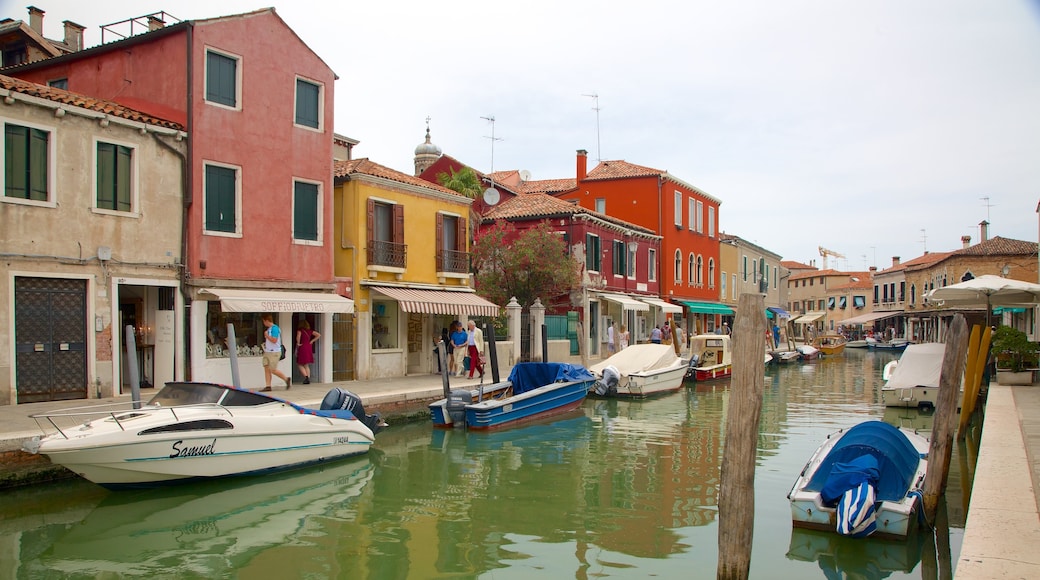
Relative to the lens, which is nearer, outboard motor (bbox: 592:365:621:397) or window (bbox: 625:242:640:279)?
outboard motor (bbox: 592:365:621:397)

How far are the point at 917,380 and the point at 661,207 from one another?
1902cm

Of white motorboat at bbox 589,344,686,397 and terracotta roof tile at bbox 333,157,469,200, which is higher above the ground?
terracotta roof tile at bbox 333,157,469,200

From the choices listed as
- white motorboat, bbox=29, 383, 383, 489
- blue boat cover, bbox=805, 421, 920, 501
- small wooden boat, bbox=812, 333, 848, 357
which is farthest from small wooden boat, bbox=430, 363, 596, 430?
small wooden boat, bbox=812, 333, 848, 357

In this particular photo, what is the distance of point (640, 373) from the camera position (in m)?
22.2

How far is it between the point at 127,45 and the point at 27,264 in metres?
6.01

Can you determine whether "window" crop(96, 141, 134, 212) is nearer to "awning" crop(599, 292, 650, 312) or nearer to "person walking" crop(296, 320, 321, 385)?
"person walking" crop(296, 320, 321, 385)

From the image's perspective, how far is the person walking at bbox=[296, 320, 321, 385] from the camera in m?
17.8

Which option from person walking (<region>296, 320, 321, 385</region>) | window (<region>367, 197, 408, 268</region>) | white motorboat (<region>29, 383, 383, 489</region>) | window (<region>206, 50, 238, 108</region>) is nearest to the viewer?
white motorboat (<region>29, 383, 383, 489</region>)

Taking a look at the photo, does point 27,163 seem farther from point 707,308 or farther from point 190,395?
point 707,308

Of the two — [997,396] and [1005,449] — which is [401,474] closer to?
[1005,449]

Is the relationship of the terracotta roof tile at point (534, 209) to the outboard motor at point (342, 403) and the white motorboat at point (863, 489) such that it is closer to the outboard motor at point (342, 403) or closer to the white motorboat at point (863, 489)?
the outboard motor at point (342, 403)

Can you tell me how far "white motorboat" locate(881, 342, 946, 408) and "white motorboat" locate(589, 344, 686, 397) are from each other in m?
6.13

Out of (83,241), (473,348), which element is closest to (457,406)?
(473,348)

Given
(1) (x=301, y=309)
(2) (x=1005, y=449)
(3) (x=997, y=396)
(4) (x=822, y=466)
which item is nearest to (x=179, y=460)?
(1) (x=301, y=309)
